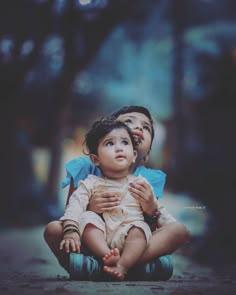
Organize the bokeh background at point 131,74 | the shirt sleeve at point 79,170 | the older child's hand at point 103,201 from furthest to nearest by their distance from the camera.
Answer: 1. the bokeh background at point 131,74
2. the shirt sleeve at point 79,170
3. the older child's hand at point 103,201

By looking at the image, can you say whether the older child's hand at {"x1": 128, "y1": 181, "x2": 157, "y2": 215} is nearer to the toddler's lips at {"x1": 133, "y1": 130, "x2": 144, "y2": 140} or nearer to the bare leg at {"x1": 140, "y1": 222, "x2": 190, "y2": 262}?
the bare leg at {"x1": 140, "y1": 222, "x2": 190, "y2": 262}

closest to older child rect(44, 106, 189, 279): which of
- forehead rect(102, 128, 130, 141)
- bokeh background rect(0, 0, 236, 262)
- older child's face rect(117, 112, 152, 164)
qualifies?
older child's face rect(117, 112, 152, 164)

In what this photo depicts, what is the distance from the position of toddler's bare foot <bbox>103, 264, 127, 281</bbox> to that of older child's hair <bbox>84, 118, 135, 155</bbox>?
0.36 m

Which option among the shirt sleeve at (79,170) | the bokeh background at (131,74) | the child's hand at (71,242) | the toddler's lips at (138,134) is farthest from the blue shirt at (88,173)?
the bokeh background at (131,74)

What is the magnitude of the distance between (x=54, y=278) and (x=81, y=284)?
24 centimetres

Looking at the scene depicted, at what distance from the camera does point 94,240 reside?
1.58 metres

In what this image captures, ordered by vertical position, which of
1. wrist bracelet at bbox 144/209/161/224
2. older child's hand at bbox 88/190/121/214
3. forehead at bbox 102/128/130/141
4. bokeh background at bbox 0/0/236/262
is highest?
bokeh background at bbox 0/0/236/262

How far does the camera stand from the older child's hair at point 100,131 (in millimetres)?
1665

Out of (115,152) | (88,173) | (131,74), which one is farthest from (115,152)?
(131,74)

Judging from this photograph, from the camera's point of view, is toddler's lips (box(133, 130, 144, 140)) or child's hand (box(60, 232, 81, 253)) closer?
child's hand (box(60, 232, 81, 253))

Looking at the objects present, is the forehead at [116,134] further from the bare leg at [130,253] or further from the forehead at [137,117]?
the bare leg at [130,253]

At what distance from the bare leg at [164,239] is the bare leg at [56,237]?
0.80 feet

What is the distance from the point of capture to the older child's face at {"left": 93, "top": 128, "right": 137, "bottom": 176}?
64.9 inches

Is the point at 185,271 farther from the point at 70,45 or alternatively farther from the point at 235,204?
the point at 70,45
